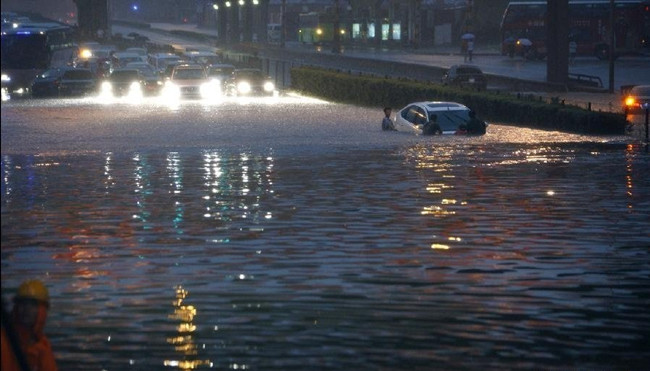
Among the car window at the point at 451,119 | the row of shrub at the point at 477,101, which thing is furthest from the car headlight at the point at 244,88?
the car window at the point at 451,119

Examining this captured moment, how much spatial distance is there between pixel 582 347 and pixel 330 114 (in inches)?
1460

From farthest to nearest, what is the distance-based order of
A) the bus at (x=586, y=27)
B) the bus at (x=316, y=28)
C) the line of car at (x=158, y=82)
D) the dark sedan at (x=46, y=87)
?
the bus at (x=316, y=28)
the bus at (x=586, y=27)
the dark sedan at (x=46, y=87)
the line of car at (x=158, y=82)

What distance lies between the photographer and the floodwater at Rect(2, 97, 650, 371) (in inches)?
434

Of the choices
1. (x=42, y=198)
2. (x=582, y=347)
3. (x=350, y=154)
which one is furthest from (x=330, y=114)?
(x=582, y=347)

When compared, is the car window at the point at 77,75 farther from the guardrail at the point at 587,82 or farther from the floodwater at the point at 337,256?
the floodwater at the point at 337,256

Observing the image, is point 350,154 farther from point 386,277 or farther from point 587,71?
point 587,71

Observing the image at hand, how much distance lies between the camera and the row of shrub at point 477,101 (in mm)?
37969

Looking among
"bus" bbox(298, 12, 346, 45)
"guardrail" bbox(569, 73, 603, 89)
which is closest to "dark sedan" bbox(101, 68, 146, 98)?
"guardrail" bbox(569, 73, 603, 89)

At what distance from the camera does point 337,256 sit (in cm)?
1593

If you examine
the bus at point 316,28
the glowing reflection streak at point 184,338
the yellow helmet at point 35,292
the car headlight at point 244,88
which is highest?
the bus at point 316,28

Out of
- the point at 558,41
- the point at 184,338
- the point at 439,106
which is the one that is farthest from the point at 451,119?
the point at 184,338

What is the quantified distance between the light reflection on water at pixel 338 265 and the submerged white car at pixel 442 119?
9330 mm

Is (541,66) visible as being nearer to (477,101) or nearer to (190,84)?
(190,84)

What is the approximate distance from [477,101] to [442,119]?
5.96 m
